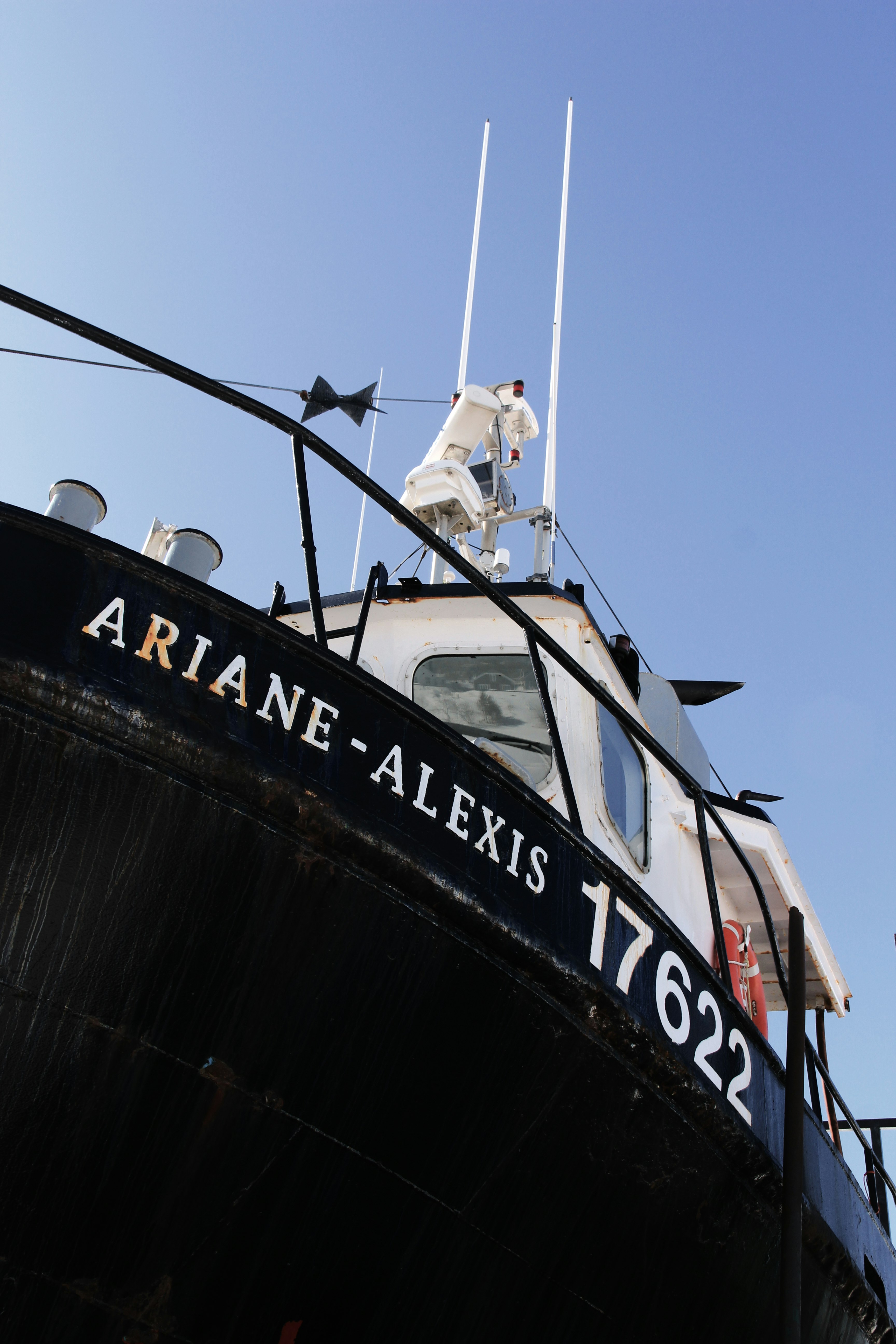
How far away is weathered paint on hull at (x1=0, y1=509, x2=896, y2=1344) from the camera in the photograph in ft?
11.4

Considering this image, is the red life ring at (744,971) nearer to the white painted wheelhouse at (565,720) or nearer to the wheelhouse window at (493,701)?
the white painted wheelhouse at (565,720)

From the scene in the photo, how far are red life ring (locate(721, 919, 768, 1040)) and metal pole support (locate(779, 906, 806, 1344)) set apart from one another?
160 cm

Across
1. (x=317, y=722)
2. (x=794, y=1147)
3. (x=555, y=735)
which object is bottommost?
(x=794, y=1147)

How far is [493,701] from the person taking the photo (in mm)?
6633

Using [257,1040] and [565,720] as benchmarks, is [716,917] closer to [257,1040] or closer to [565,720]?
[565,720]

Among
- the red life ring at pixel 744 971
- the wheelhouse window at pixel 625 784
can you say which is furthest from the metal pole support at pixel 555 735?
the red life ring at pixel 744 971

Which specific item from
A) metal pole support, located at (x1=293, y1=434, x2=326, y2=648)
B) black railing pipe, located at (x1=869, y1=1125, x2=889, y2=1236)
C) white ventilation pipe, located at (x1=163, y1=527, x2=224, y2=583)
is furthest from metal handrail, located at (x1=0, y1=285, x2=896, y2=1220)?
black railing pipe, located at (x1=869, y1=1125, x2=889, y2=1236)

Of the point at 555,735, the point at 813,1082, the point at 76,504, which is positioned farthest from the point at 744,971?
the point at 76,504

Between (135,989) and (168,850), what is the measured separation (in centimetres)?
43

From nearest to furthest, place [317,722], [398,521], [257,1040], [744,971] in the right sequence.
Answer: [257,1040]
[317,722]
[398,521]
[744,971]

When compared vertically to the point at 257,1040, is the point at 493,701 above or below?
above

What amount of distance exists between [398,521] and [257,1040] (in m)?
2.08

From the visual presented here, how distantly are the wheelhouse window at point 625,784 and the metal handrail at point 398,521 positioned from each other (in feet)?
1.88

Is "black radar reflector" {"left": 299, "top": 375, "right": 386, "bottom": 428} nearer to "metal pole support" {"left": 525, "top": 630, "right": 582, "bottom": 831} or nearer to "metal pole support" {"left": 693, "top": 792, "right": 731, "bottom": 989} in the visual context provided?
"metal pole support" {"left": 525, "top": 630, "right": 582, "bottom": 831}
